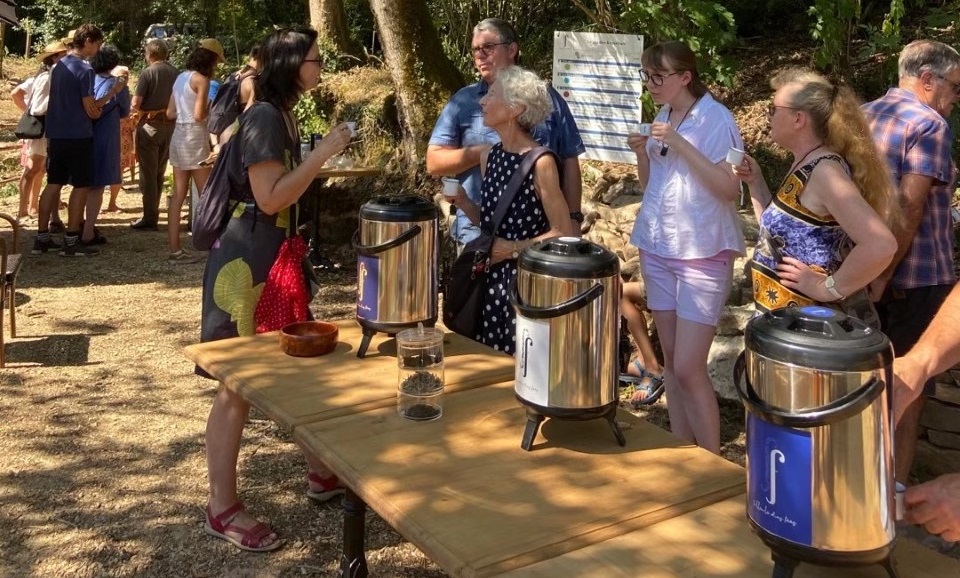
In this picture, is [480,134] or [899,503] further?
[480,134]

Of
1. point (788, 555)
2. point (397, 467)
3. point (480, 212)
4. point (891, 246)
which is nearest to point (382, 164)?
point (480, 212)

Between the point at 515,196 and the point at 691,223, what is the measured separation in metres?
0.64

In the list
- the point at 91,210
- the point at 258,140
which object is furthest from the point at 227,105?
the point at 91,210

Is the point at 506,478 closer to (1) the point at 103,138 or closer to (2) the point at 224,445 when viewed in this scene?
(2) the point at 224,445

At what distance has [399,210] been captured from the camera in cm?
283

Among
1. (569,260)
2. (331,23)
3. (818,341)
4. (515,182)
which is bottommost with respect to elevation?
(818,341)

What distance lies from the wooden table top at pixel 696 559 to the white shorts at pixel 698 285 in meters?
1.72

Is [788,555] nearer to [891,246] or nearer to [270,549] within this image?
[891,246]

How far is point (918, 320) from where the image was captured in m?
3.70

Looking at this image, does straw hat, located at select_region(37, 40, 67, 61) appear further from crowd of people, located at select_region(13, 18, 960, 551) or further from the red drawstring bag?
the red drawstring bag

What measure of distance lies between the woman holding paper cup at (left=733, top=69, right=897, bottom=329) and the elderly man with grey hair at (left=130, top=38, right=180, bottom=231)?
721 centimetres

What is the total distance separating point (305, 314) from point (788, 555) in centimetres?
211

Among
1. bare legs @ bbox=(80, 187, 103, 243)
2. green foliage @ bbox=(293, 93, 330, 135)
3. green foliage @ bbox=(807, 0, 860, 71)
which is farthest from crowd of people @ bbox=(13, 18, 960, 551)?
green foliage @ bbox=(293, 93, 330, 135)

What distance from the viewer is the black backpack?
495 cm
